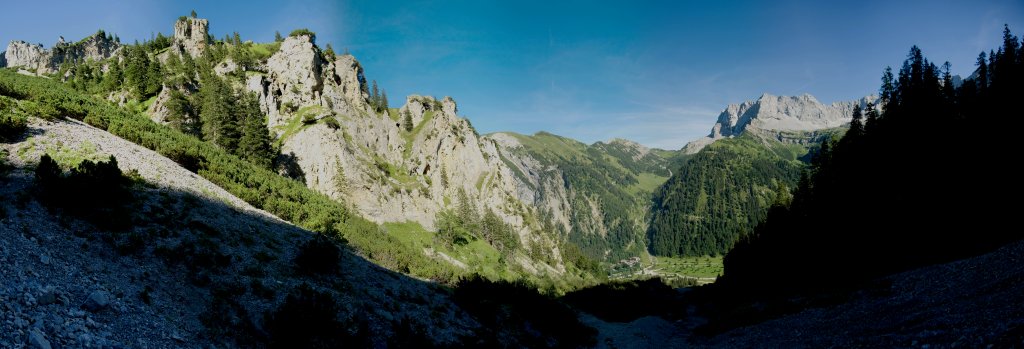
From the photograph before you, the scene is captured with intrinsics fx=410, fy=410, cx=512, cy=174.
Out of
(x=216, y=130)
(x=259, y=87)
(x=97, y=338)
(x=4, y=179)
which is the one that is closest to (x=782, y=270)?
(x=97, y=338)

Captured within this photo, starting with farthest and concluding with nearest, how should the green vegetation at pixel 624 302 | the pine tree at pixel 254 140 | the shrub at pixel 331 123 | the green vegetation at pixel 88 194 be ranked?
1. the shrub at pixel 331 123
2. the green vegetation at pixel 624 302
3. the pine tree at pixel 254 140
4. the green vegetation at pixel 88 194

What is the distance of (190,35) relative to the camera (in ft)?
419

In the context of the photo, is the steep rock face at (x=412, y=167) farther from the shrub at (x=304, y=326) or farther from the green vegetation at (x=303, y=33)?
the shrub at (x=304, y=326)

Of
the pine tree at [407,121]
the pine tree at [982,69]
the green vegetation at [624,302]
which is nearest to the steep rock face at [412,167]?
the pine tree at [407,121]

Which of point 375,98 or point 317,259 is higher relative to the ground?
point 375,98

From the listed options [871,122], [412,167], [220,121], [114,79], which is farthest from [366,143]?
[871,122]

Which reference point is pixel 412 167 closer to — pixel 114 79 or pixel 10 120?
pixel 114 79

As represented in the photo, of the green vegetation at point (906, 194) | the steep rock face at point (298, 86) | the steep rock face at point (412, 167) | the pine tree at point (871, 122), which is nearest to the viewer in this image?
the green vegetation at point (906, 194)

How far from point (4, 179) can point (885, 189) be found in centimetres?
9387

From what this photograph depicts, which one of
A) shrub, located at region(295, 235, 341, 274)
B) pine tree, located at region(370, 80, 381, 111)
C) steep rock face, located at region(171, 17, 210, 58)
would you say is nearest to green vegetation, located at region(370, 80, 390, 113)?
pine tree, located at region(370, 80, 381, 111)

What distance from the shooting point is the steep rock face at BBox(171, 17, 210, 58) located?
124 meters

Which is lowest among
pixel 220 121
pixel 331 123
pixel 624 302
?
pixel 624 302

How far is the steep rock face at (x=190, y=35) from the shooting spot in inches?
4867

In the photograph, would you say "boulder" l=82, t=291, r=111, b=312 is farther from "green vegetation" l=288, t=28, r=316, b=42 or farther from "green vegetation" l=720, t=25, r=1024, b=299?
"green vegetation" l=288, t=28, r=316, b=42
